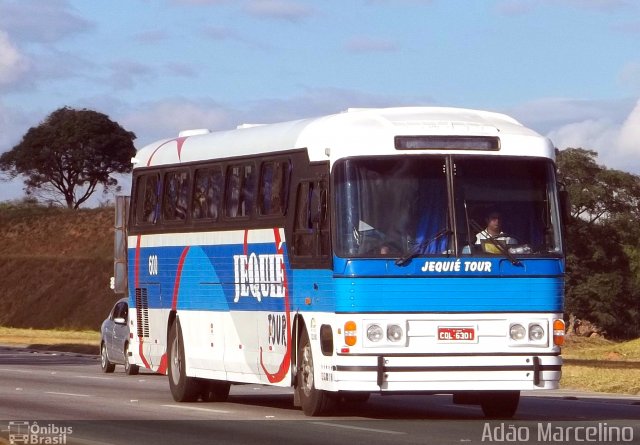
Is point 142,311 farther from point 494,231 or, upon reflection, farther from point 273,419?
point 494,231

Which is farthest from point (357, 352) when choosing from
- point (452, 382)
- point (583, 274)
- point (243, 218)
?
point (583, 274)

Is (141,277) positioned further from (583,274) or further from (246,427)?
(583,274)

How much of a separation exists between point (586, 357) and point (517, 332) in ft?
88.9

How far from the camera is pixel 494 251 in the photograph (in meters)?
19.0

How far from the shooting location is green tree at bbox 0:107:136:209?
121 m

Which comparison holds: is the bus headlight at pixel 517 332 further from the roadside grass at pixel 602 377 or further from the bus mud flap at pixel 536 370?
the roadside grass at pixel 602 377

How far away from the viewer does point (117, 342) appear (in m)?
34.3

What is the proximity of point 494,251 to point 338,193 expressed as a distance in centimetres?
186

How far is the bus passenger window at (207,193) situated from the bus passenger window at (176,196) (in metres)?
0.38

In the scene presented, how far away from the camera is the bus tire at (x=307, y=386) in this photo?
1969 centimetres

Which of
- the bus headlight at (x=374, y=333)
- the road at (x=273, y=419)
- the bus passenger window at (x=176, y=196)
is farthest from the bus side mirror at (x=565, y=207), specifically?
the bus passenger window at (x=176, y=196)

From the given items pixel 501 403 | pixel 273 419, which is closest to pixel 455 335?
pixel 501 403

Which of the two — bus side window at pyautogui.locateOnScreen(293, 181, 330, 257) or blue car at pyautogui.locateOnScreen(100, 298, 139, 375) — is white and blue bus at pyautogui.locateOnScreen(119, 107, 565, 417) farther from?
blue car at pyautogui.locateOnScreen(100, 298, 139, 375)

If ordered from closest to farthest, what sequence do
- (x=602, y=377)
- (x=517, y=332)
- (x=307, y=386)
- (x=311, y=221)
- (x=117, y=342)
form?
(x=517, y=332) < (x=311, y=221) < (x=307, y=386) < (x=602, y=377) < (x=117, y=342)
